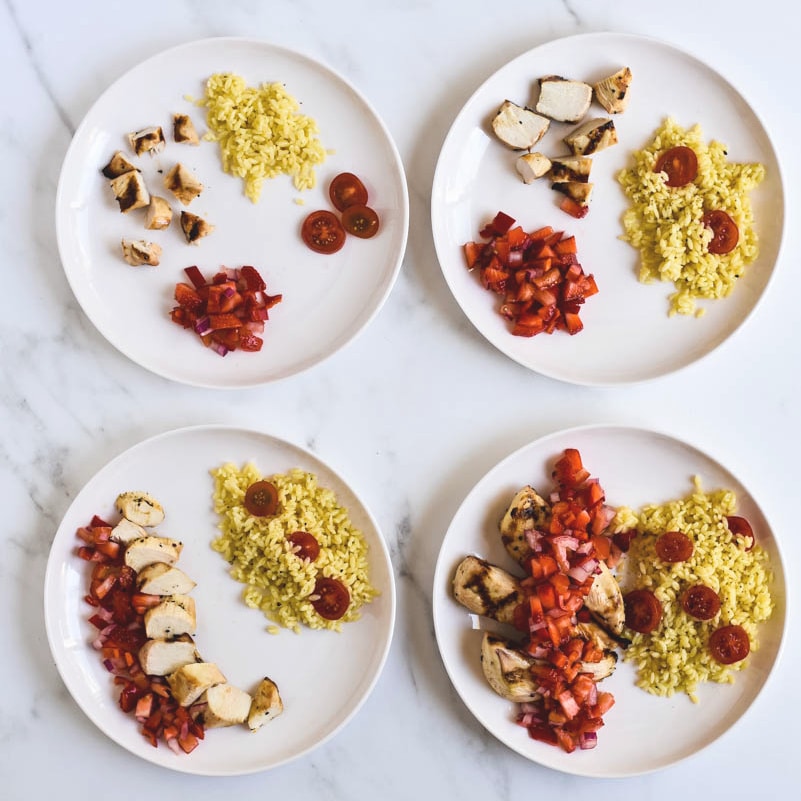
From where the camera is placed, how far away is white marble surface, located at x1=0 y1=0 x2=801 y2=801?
284 cm

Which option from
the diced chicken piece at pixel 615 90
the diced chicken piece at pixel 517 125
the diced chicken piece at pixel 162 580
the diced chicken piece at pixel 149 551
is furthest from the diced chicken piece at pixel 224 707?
the diced chicken piece at pixel 615 90

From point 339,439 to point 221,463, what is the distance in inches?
17.1

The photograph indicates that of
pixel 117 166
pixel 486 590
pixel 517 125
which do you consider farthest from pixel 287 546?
pixel 517 125

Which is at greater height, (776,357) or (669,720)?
(776,357)

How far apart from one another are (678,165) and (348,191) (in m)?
1.16

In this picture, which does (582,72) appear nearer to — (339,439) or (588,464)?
(588,464)

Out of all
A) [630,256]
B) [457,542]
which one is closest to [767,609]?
[457,542]

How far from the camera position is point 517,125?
106 inches

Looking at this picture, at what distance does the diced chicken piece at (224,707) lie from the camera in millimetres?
2686

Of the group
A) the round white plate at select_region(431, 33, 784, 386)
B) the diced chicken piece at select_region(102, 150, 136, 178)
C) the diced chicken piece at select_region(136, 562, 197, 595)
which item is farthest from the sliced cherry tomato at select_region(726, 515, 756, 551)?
the diced chicken piece at select_region(102, 150, 136, 178)

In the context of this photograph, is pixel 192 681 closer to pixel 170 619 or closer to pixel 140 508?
pixel 170 619

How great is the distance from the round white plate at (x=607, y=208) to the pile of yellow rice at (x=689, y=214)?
5 cm

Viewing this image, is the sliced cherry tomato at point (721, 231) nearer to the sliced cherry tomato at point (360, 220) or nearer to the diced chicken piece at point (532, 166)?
the diced chicken piece at point (532, 166)

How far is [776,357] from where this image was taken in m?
2.87
